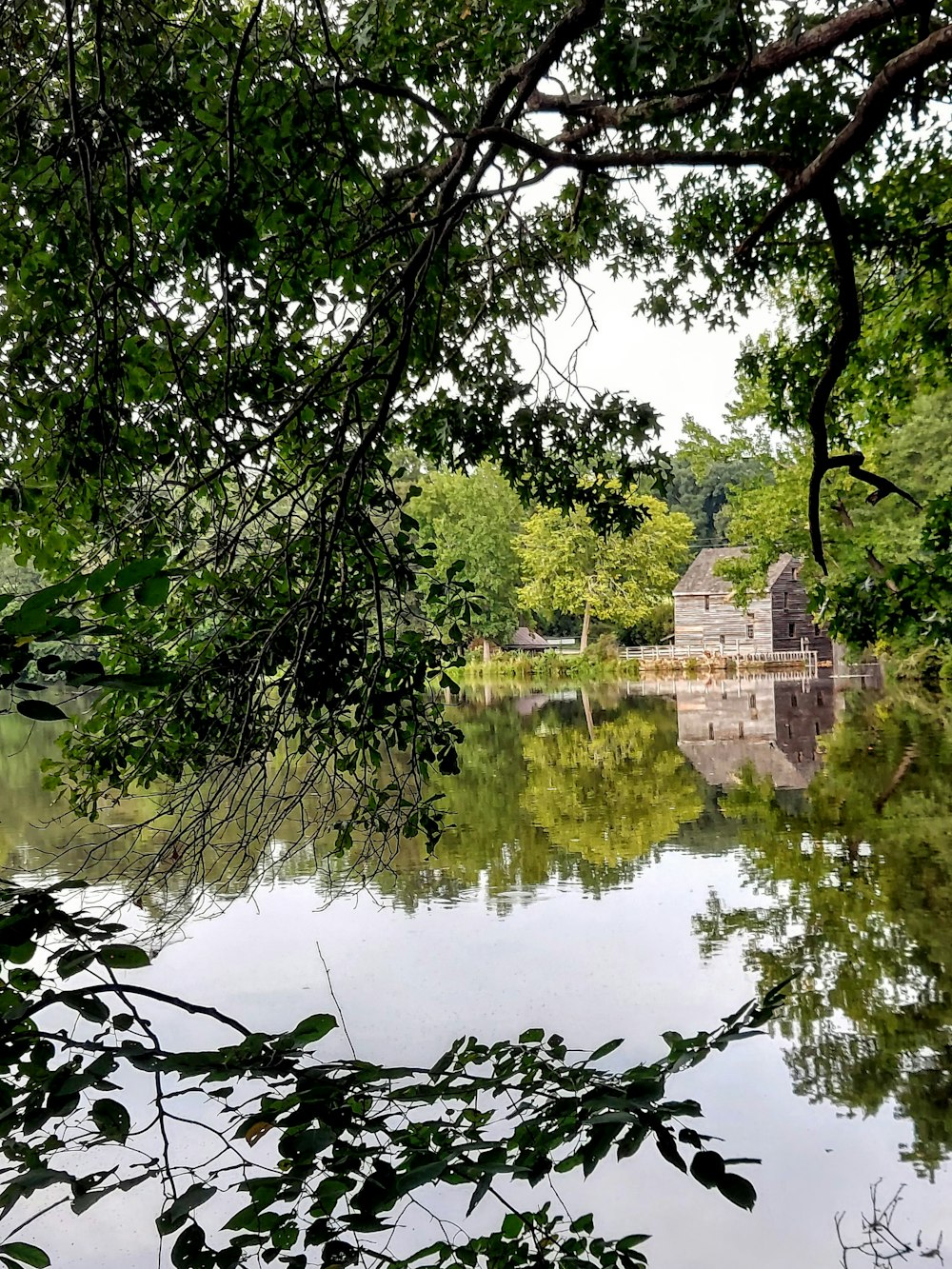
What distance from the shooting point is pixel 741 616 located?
131ft

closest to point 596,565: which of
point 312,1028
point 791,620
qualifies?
point 791,620

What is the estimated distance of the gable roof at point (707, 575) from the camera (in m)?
39.3

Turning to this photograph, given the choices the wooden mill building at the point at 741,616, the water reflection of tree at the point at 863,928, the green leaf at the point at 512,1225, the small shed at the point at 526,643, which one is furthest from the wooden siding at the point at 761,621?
the green leaf at the point at 512,1225

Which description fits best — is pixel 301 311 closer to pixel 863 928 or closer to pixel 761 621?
pixel 863 928

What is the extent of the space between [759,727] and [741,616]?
20489 millimetres

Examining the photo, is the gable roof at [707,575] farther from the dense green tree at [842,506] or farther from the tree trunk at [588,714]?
the dense green tree at [842,506]

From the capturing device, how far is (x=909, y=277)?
6145 mm

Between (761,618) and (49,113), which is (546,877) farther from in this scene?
(761,618)

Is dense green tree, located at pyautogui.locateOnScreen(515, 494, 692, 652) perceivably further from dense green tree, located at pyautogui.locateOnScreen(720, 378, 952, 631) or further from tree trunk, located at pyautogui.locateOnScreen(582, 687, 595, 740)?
dense green tree, located at pyautogui.locateOnScreen(720, 378, 952, 631)

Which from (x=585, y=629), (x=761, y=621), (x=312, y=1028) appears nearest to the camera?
(x=312, y=1028)

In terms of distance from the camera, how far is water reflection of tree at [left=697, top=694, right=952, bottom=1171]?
5.54 m

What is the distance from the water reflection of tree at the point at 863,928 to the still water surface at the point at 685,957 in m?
0.02

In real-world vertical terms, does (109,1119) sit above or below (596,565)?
below

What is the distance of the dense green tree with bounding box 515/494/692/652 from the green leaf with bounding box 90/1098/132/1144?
35.1 m
